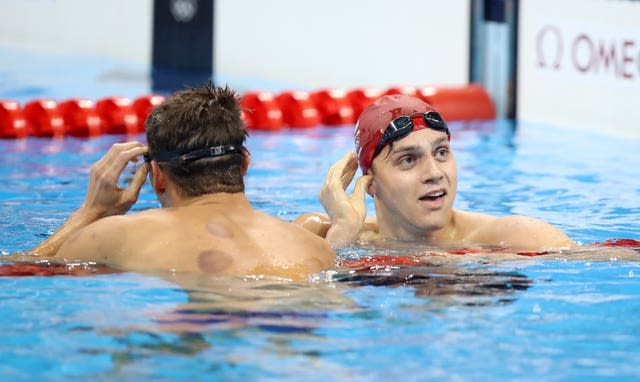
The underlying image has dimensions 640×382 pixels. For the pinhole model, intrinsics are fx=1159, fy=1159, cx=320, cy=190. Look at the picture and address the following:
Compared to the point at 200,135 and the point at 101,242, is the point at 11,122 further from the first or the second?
the point at 200,135

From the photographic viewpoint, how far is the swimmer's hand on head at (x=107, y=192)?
422 centimetres

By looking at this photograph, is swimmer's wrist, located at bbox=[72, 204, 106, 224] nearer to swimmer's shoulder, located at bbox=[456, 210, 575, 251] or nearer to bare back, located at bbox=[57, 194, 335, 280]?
bare back, located at bbox=[57, 194, 335, 280]

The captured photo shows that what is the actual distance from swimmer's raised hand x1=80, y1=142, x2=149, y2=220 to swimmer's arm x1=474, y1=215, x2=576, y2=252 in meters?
1.48

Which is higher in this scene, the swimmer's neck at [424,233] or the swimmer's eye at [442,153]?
the swimmer's eye at [442,153]

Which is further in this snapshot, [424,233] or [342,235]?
[424,233]

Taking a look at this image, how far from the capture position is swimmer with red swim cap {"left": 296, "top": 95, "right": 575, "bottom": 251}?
4.60 meters

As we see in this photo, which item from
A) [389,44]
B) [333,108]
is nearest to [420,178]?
[333,108]

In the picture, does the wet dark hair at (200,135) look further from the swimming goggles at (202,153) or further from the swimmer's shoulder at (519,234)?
the swimmer's shoulder at (519,234)

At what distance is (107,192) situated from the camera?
4266mm

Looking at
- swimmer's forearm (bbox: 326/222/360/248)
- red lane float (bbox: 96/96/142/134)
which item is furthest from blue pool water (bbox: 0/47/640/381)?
red lane float (bbox: 96/96/142/134)

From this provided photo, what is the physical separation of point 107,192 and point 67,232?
0.22 meters

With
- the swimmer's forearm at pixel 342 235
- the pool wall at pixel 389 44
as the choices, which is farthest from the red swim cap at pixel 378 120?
the pool wall at pixel 389 44

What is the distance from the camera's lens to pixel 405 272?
14.0ft

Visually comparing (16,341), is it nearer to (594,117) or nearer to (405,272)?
(405,272)
